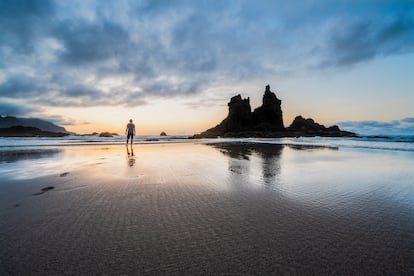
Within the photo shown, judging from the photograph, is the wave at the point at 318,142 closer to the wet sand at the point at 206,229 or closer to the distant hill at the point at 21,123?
the wet sand at the point at 206,229

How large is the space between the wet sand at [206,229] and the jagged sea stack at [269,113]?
8403 cm

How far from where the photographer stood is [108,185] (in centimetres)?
411

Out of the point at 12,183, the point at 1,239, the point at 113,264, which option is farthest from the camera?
the point at 12,183

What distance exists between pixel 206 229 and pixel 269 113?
9362cm

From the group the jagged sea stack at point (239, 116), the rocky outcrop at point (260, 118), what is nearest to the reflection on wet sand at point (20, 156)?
the rocky outcrop at point (260, 118)

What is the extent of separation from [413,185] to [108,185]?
6.13m

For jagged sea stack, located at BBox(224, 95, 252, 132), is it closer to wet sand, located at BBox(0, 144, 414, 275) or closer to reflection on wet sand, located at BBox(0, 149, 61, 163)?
reflection on wet sand, located at BBox(0, 149, 61, 163)

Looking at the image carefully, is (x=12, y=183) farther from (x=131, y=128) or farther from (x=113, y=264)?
(x=131, y=128)

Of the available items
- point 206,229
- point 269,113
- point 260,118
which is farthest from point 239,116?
point 206,229

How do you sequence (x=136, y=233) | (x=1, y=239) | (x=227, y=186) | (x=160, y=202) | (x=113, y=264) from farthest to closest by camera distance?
(x=227, y=186) < (x=160, y=202) < (x=136, y=233) < (x=1, y=239) < (x=113, y=264)

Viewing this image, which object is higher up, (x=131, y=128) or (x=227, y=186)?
(x=131, y=128)

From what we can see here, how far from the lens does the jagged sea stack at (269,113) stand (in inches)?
3479

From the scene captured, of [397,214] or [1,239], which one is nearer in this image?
[1,239]

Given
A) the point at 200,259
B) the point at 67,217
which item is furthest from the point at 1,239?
the point at 200,259
